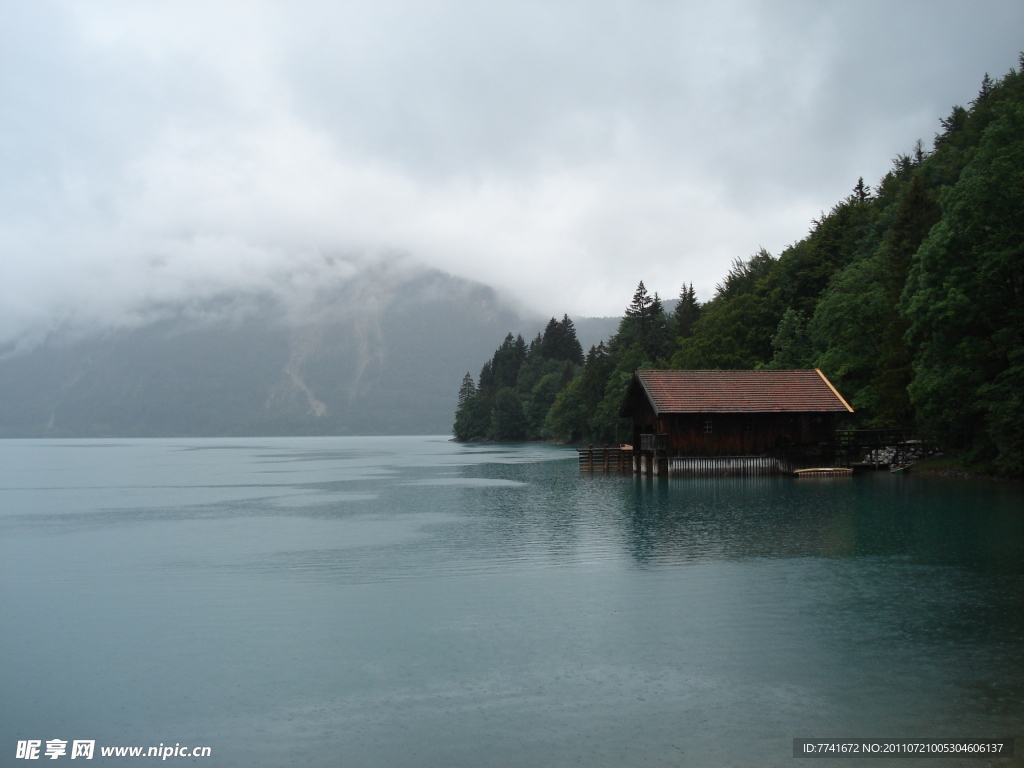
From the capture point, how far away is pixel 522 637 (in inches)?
559

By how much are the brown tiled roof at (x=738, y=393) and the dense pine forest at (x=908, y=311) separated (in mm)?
5036

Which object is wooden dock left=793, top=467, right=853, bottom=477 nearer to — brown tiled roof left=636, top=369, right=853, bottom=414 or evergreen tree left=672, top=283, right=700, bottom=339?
brown tiled roof left=636, top=369, right=853, bottom=414

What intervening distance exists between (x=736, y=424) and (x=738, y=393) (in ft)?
6.74

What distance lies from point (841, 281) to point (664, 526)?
41.1 m

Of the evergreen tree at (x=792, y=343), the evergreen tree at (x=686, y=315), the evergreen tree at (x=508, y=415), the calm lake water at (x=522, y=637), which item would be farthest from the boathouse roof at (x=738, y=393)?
the evergreen tree at (x=508, y=415)

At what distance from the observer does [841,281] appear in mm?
61188

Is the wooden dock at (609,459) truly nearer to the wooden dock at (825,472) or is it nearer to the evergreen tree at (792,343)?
the wooden dock at (825,472)

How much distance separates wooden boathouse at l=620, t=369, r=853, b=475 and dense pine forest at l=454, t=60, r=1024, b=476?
5.85 metres

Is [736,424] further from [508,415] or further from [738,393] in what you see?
[508,415]

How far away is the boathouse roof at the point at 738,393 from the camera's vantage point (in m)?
49.8

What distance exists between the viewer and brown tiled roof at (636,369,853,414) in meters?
49.8

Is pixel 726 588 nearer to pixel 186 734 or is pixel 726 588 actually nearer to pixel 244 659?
pixel 244 659

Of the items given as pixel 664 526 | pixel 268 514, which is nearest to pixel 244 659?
pixel 664 526

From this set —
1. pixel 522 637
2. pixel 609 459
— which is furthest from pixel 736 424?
pixel 522 637
